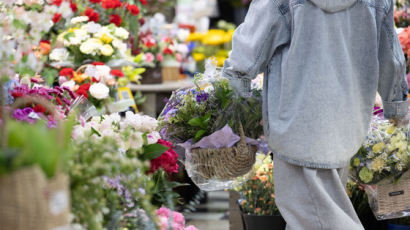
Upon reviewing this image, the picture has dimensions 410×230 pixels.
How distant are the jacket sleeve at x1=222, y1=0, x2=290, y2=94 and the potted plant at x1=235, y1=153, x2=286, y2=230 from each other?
32.3 inches

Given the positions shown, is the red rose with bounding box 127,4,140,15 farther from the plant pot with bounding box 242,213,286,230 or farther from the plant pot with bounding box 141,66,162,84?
the plant pot with bounding box 242,213,286,230

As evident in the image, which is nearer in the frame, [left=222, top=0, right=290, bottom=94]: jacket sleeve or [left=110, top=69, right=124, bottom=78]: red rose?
[left=222, top=0, right=290, bottom=94]: jacket sleeve

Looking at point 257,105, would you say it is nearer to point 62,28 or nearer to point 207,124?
point 207,124

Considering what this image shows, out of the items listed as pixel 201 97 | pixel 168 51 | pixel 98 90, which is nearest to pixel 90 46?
pixel 98 90

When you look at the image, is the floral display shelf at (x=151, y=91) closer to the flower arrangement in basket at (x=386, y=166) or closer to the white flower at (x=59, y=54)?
the white flower at (x=59, y=54)

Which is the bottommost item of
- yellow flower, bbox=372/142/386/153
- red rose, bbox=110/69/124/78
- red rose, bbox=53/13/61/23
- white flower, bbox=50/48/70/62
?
yellow flower, bbox=372/142/386/153

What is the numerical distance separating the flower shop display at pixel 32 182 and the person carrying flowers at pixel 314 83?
1.34 metres

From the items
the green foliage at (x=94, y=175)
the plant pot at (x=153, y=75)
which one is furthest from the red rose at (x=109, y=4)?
the green foliage at (x=94, y=175)

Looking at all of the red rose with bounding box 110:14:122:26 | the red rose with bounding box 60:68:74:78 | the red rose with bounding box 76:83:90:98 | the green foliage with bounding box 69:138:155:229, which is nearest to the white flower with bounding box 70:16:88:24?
the red rose with bounding box 110:14:122:26

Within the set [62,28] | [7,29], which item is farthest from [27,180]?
[62,28]

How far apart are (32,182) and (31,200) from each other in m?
0.04

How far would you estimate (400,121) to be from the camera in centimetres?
289

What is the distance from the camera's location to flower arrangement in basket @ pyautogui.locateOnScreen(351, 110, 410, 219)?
2891 millimetres

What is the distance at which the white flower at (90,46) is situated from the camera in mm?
3922
